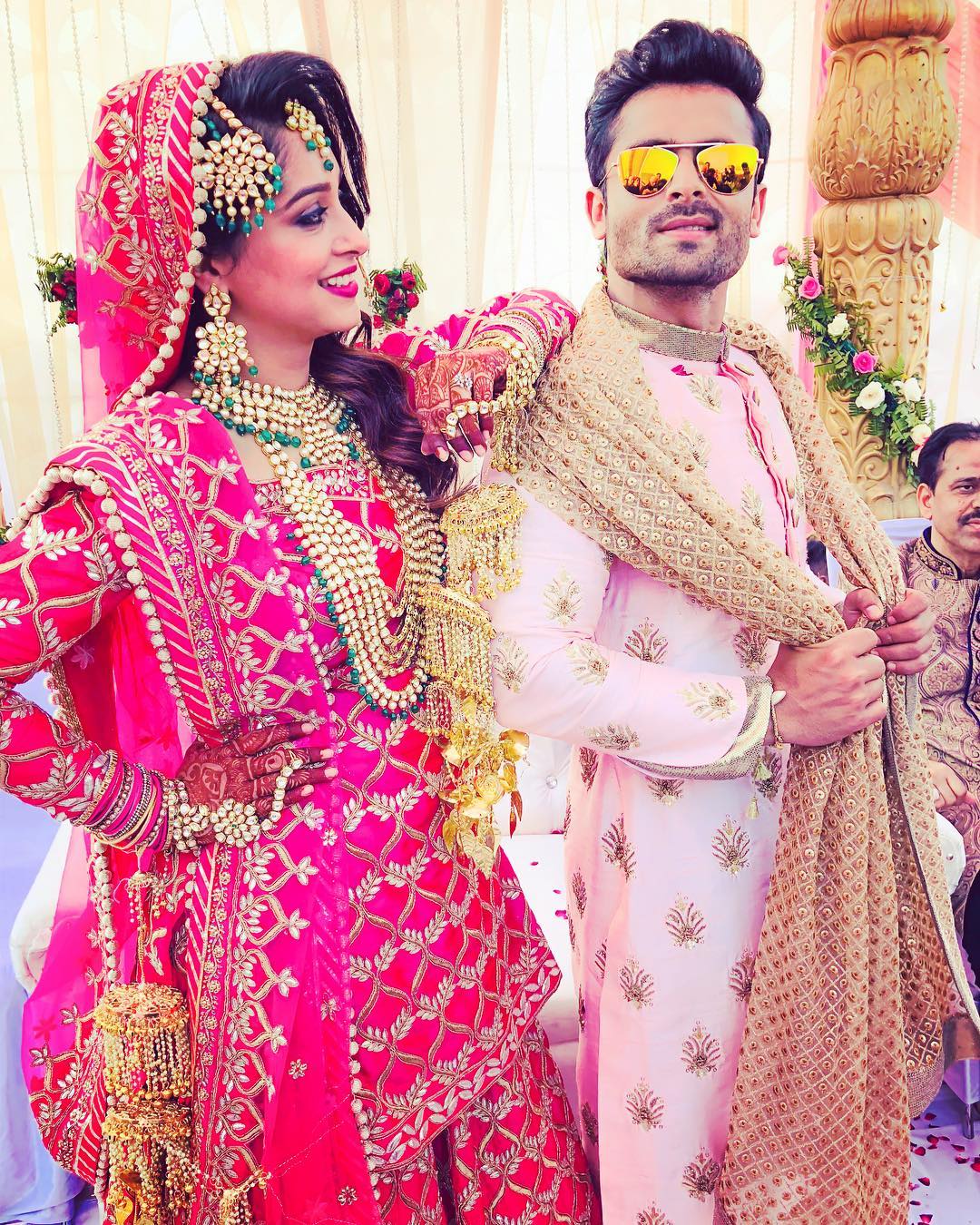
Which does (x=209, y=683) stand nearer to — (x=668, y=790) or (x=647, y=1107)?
(x=668, y=790)

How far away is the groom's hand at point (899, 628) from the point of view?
4.11 feet

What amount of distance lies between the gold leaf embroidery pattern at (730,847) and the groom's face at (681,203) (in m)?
0.64

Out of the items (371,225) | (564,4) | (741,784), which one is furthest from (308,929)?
(564,4)

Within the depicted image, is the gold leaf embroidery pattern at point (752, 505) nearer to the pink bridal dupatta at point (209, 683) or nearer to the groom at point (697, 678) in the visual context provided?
the groom at point (697, 678)

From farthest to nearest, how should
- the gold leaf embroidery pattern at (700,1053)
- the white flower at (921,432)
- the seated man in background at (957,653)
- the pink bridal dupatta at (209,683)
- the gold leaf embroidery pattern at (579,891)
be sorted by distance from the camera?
the white flower at (921,432)
the seated man in background at (957,653)
the gold leaf embroidery pattern at (579,891)
the gold leaf embroidery pattern at (700,1053)
the pink bridal dupatta at (209,683)

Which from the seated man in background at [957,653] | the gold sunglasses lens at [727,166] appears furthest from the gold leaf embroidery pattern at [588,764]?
the seated man in background at [957,653]

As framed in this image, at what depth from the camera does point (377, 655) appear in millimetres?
1173

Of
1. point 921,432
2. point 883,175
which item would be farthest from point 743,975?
point 883,175

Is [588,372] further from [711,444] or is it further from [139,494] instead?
[139,494]

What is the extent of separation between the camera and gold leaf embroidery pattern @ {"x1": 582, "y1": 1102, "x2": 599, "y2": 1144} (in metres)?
1.40

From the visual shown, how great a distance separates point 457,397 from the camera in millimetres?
1090

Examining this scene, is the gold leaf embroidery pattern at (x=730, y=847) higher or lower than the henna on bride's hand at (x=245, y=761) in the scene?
lower

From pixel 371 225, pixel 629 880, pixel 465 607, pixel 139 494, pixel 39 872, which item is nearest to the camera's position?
pixel 139 494

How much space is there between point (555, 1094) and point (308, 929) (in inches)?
18.5
